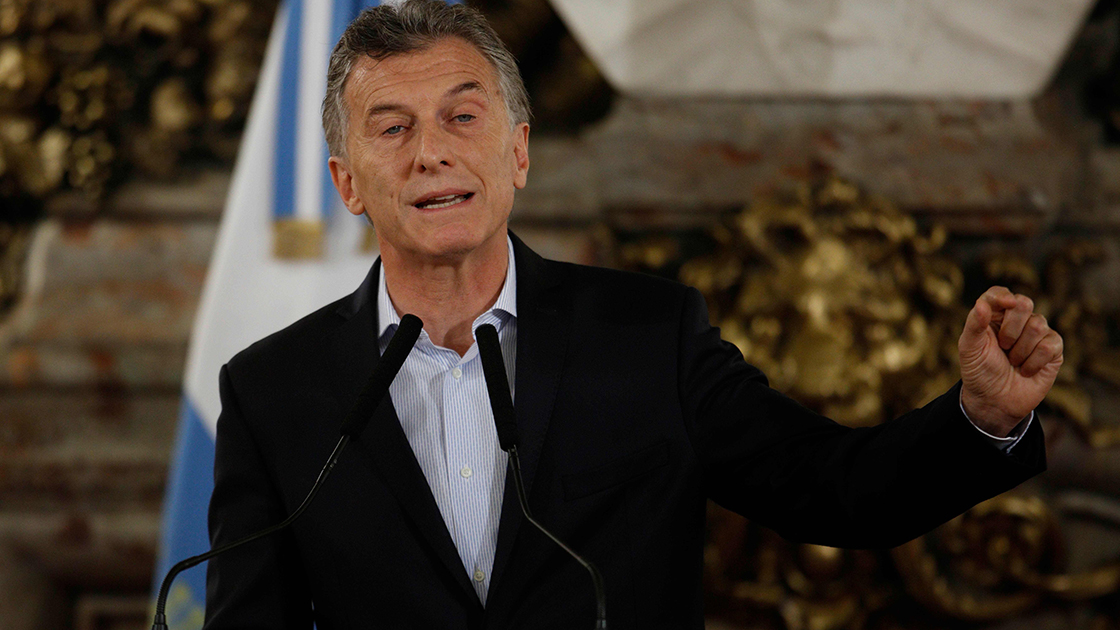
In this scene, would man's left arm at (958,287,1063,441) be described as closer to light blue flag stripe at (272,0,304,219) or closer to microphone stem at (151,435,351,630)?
microphone stem at (151,435,351,630)

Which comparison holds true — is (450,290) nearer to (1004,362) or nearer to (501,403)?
(501,403)

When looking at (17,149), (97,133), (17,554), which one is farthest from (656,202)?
(17,554)

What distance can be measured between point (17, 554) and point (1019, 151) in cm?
243

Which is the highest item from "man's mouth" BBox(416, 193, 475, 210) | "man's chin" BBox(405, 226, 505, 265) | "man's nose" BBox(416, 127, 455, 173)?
"man's nose" BBox(416, 127, 455, 173)

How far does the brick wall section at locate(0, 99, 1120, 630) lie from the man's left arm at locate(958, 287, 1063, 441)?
1532 mm

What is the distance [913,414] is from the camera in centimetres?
100

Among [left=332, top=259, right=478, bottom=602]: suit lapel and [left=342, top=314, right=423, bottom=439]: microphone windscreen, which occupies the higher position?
[left=342, top=314, right=423, bottom=439]: microphone windscreen

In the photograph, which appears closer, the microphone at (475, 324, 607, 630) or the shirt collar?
the microphone at (475, 324, 607, 630)

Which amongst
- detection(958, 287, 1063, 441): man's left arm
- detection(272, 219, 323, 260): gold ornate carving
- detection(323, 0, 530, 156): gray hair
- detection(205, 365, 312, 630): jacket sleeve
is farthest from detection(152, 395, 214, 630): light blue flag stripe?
detection(958, 287, 1063, 441): man's left arm

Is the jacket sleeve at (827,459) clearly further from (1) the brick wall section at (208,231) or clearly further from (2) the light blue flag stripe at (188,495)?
(1) the brick wall section at (208,231)

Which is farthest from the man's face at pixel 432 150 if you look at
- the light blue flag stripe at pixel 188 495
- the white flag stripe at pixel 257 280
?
the light blue flag stripe at pixel 188 495

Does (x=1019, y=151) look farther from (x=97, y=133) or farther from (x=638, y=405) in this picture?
(x=97, y=133)

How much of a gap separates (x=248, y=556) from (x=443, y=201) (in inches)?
16.2

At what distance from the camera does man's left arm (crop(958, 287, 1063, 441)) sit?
880 millimetres
